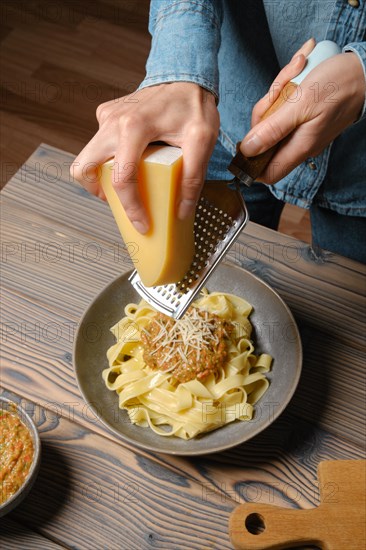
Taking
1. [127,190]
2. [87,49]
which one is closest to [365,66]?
[127,190]

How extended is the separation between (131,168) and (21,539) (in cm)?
68

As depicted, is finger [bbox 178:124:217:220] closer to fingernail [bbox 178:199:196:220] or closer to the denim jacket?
fingernail [bbox 178:199:196:220]

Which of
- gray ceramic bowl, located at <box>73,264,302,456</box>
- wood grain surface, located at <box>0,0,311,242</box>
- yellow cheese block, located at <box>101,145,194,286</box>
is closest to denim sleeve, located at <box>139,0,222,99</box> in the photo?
yellow cheese block, located at <box>101,145,194,286</box>

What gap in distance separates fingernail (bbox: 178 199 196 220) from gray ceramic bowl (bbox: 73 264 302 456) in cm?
40

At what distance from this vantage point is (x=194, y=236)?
1211 mm

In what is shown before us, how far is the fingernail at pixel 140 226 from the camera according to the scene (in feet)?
3.55

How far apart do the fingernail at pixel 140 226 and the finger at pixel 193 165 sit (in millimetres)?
58

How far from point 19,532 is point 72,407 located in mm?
255

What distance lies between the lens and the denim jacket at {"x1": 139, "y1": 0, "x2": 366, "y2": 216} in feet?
4.25

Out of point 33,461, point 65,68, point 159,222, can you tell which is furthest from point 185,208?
point 65,68

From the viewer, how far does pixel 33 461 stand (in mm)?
1194

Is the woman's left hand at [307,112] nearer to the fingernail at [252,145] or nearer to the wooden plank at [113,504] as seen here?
the fingernail at [252,145]

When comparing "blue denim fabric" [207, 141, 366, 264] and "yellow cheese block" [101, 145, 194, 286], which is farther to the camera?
"blue denim fabric" [207, 141, 366, 264]

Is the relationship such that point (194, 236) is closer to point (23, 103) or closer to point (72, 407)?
point (72, 407)
